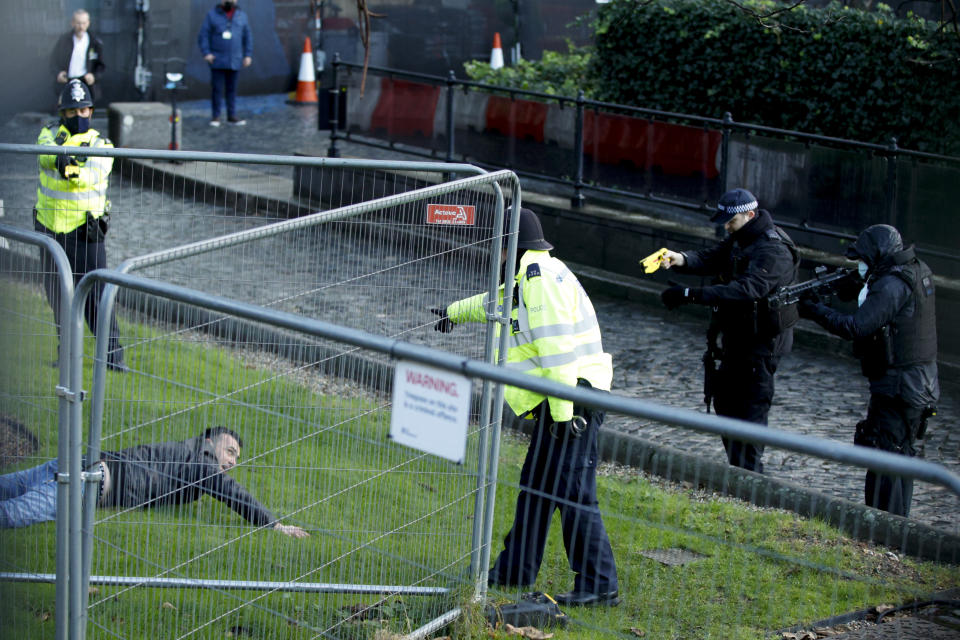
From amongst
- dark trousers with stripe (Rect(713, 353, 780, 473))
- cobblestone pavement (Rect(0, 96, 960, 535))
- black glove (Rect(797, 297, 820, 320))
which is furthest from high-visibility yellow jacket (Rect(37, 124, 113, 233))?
black glove (Rect(797, 297, 820, 320))

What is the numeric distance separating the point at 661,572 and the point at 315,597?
1611 millimetres

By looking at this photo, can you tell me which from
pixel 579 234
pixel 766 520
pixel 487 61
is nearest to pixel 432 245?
pixel 766 520

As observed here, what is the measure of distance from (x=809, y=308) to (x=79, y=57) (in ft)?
40.2

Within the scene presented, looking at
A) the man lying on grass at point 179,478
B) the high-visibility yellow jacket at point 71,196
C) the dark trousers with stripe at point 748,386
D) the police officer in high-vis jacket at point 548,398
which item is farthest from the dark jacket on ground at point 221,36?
the man lying on grass at point 179,478

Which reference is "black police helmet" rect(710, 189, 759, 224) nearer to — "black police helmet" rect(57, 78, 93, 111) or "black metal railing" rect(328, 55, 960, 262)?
"black metal railing" rect(328, 55, 960, 262)

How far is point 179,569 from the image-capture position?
15.1 ft

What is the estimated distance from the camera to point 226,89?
17781 millimetres

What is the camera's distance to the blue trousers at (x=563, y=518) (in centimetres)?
448

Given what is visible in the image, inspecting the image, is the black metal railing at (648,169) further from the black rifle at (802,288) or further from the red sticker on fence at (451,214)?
the red sticker on fence at (451,214)

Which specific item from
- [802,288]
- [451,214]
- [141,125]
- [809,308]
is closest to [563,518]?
[451,214]

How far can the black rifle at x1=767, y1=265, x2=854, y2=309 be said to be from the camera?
7.13m

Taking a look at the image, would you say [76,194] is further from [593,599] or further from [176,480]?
Answer: [593,599]

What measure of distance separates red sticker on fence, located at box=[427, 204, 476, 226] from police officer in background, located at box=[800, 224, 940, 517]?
101 inches

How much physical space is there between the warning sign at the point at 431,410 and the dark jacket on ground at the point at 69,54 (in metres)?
14.4
